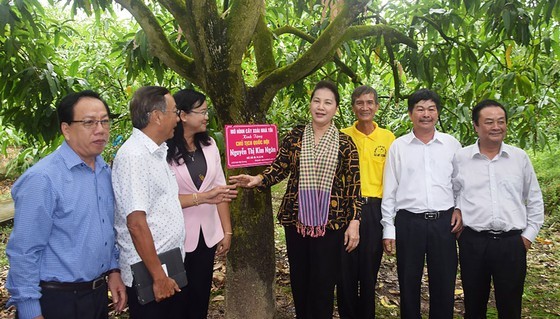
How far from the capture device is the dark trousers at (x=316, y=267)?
225 cm

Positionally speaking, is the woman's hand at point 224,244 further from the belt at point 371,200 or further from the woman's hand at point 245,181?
the belt at point 371,200

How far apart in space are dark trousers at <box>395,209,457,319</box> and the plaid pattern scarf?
0.52 metres

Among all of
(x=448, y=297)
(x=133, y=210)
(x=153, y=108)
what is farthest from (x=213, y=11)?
(x=448, y=297)

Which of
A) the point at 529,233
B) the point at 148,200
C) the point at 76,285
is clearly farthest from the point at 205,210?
the point at 529,233

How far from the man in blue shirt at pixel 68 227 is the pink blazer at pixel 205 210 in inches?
20.9

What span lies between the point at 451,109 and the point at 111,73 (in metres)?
2.89

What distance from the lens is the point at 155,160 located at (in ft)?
5.74

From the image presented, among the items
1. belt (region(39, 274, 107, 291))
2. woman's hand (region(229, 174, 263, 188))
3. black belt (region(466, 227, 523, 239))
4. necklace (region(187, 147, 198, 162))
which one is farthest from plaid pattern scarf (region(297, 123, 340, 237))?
belt (region(39, 274, 107, 291))

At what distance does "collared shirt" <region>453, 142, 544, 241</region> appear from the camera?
2270 mm

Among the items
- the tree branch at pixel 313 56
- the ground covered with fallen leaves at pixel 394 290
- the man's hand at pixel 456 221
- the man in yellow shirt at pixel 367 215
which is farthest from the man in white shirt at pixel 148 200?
the man's hand at pixel 456 221

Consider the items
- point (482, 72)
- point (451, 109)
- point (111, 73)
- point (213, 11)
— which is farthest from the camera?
point (111, 73)

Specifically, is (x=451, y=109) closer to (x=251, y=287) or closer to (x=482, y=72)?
(x=482, y=72)

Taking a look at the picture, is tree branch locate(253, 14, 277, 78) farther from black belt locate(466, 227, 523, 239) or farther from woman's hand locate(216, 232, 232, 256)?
black belt locate(466, 227, 523, 239)

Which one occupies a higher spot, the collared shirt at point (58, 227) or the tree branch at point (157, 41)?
the tree branch at point (157, 41)
